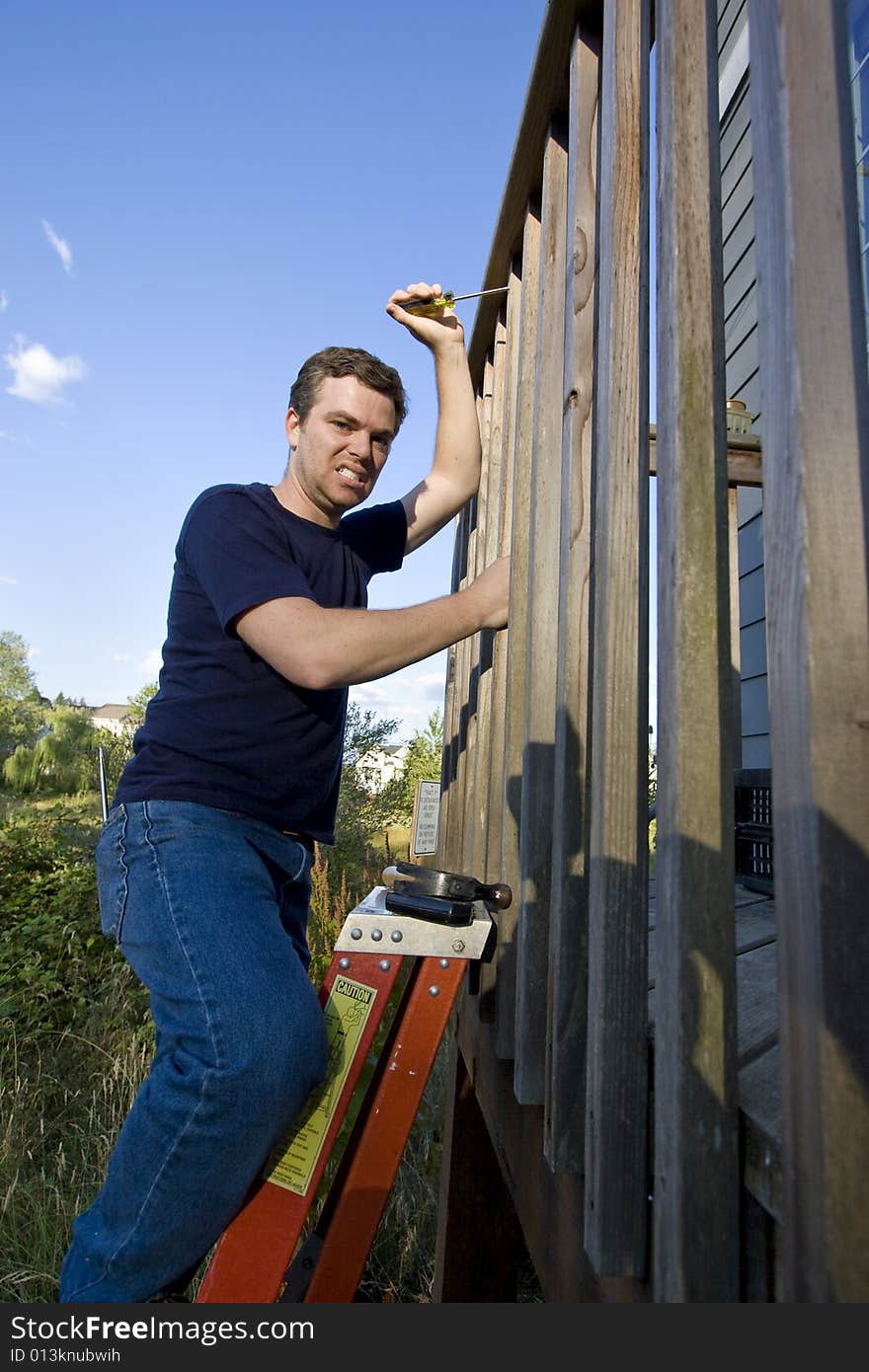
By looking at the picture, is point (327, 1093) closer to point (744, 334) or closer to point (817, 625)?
point (817, 625)

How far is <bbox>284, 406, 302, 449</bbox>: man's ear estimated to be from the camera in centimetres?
235

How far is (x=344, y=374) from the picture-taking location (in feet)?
7.39

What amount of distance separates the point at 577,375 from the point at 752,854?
189 centimetres

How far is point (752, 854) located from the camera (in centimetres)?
281

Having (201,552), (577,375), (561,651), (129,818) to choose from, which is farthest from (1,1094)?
(577,375)

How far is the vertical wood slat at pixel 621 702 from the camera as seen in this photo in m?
1.03

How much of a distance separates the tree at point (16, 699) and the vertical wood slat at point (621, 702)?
95.1 ft

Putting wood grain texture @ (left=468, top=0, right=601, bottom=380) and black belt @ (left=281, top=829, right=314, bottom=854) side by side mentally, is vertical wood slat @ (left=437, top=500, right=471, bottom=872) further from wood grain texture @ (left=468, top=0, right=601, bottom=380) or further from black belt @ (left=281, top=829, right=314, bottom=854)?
black belt @ (left=281, top=829, right=314, bottom=854)

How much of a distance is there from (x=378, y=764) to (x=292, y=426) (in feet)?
21.3

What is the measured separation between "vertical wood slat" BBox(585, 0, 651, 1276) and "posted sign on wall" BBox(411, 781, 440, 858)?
2303mm

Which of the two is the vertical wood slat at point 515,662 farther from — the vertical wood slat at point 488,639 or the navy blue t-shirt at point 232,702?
the navy blue t-shirt at point 232,702

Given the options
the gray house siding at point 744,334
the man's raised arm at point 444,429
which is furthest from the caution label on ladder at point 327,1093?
the gray house siding at point 744,334

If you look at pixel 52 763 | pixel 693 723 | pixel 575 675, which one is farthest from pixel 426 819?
pixel 52 763

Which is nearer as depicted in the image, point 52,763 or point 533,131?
point 533,131
